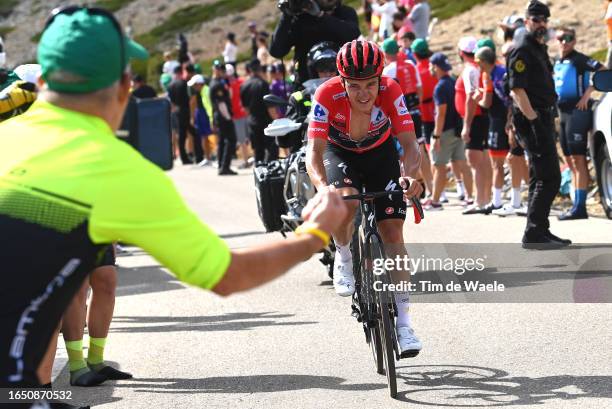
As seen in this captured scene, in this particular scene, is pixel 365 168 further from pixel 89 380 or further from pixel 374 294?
pixel 89 380

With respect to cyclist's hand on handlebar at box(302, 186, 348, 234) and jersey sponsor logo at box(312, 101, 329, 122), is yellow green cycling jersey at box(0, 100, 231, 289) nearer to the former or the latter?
cyclist's hand on handlebar at box(302, 186, 348, 234)

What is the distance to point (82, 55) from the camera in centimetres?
336

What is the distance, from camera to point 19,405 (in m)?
3.33

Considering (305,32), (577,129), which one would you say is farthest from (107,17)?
(577,129)

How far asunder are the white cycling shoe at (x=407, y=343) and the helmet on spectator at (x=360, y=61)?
5.04 feet

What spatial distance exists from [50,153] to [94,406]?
393cm

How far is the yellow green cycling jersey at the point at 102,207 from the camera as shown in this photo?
10.6ft

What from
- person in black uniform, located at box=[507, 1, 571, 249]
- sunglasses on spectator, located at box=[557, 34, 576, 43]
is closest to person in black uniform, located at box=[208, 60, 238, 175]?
sunglasses on spectator, located at box=[557, 34, 576, 43]

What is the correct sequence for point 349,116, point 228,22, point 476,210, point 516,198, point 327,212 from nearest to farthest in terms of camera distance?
point 327,212, point 349,116, point 516,198, point 476,210, point 228,22

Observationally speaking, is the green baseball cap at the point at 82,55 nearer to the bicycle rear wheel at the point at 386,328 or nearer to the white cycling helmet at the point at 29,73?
the bicycle rear wheel at the point at 386,328

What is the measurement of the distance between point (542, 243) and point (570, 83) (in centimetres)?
246

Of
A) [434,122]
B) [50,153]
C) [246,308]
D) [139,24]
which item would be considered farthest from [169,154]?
[139,24]

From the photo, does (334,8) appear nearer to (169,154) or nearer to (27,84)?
(169,154)

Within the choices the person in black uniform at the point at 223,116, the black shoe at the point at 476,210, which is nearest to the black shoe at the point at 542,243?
the black shoe at the point at 476,210
